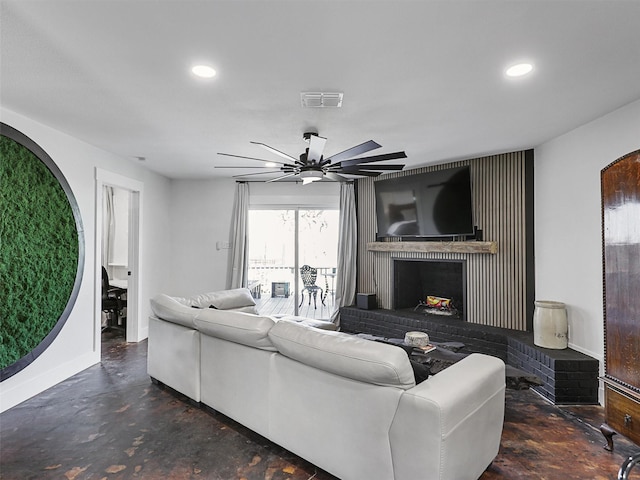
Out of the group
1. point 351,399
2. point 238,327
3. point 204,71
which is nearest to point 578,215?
point 351,399

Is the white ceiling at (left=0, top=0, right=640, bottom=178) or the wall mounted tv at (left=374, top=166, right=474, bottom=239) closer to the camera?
the white ceiling at (left=0, top=0, right=640, bottom=178)

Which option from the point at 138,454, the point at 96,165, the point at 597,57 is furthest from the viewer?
the point at 96,165

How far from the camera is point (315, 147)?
304cm

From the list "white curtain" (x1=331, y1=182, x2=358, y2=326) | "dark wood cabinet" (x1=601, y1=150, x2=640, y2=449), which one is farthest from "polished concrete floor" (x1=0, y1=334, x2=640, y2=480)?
"white curtain" (x1=331, y1=182, x2=358, y2=326)

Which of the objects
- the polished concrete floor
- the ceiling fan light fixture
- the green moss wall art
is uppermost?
the ceiling fan light fixture

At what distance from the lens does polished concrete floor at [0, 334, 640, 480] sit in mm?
2117

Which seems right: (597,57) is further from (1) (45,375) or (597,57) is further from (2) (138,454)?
(1) (45,375)

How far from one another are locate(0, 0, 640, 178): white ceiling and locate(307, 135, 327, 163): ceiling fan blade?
0.85ft

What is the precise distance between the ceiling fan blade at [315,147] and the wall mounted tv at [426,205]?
213 centimetres

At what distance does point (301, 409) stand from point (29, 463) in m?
1.69

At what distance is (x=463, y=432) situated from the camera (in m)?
1.69

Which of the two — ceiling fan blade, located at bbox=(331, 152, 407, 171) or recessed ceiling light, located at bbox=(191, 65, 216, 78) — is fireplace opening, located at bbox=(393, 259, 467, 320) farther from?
recessed ceiling light, located at bbox=(191, 65, 216, 78)

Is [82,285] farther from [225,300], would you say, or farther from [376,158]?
[376,158]

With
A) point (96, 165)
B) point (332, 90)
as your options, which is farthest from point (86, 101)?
point (332, 90)
